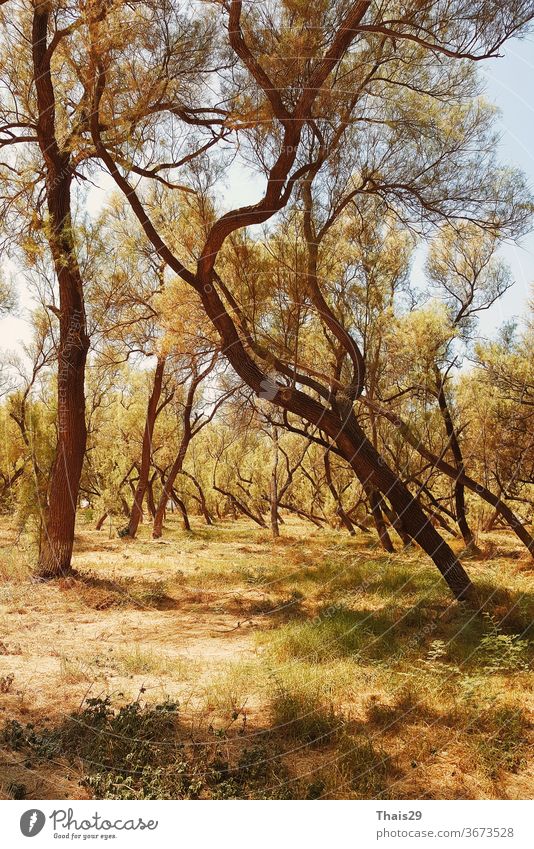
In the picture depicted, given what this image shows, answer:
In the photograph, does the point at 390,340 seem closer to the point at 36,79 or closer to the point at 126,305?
the point at 126,305

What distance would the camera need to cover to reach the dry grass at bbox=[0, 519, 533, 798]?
3.90 m

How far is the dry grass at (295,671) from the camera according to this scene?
3900 millimetres

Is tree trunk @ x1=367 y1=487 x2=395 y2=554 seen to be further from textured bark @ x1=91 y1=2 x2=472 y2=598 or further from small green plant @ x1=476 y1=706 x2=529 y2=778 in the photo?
small green plant @ x1=476 y1=706 x2=529 y2=778

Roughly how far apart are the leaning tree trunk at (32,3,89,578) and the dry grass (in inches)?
21.1

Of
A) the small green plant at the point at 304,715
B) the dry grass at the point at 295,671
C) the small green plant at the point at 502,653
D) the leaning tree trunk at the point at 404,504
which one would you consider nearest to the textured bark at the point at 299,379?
the leaning tree trunk at the point at 404,504

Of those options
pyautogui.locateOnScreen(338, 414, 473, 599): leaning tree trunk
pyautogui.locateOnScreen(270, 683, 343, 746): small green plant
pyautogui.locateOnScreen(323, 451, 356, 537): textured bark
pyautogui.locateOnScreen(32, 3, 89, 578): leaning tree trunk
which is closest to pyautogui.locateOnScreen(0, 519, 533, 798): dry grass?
pyautogui.locateOnScreen(270, 683, 343, 746): small green plant

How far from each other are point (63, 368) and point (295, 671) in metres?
6.03

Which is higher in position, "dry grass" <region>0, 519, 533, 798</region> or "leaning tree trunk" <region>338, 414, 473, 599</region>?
"leaning tree trunk" <region>338, 414, 473, 599</region>

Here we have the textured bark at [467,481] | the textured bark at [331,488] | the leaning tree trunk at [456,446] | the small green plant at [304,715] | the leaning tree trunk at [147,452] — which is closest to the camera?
the small green plant at [304,715]

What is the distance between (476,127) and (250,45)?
3.48 metres

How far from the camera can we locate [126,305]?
12.4 metres

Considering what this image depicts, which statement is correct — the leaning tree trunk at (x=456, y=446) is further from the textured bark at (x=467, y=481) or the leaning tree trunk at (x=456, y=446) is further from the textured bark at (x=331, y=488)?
the textured bark at (x=331, y=488)

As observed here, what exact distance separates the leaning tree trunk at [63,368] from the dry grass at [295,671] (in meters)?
0.54

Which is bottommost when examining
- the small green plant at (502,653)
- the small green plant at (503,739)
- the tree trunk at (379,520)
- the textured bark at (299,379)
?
the small green plant at (503,739)
